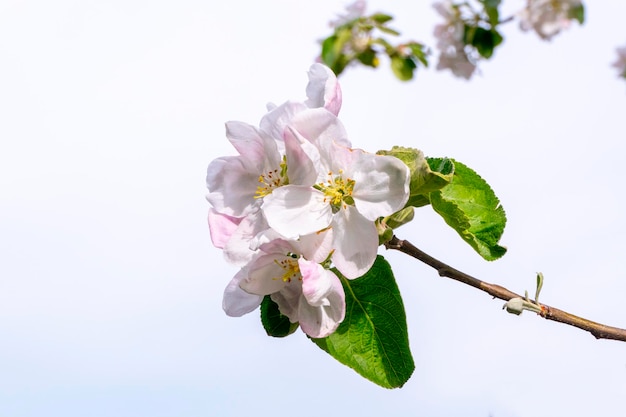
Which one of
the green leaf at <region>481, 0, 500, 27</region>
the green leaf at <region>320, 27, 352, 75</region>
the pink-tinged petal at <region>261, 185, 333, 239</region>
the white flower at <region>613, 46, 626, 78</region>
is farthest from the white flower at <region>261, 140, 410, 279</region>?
the white flower at <region>613, 46, 626, 78</region>

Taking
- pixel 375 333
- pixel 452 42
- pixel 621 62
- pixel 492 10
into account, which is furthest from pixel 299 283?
pixel 621 62

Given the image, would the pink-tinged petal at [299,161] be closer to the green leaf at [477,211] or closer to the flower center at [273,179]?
the flower center at [273,179]

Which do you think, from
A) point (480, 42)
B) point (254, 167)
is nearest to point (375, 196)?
point (254, 167)

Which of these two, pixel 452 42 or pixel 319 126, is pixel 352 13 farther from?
pixel 319 126

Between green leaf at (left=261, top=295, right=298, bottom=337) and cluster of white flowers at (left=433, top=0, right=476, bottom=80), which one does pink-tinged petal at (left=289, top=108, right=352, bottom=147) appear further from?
cluster of white flowers at (left=433, top=0, right=476, bottom=80)

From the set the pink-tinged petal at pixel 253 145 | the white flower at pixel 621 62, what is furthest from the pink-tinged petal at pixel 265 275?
the white flower at pixel 621 62

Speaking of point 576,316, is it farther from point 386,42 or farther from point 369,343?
point 386,42
